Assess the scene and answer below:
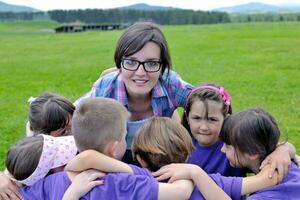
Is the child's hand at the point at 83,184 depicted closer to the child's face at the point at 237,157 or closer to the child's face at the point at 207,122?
the child's face at the point at 237,157

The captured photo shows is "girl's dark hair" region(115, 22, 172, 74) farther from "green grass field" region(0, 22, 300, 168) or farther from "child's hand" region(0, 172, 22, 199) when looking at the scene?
"green grass field" region(0, 22, 300, 168)

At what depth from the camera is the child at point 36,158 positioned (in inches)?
118

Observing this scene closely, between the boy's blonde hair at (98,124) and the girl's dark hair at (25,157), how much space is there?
480 mm

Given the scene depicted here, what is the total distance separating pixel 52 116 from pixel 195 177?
137cm

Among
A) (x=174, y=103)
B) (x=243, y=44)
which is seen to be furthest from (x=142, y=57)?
(x=243, y=44)

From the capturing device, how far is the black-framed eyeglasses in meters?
3.67

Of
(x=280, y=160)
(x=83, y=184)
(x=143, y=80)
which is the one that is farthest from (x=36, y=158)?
(x=280, y=160)

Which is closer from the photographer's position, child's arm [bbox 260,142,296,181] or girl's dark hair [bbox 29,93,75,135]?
child's arm [bbox 260,142,296,181]

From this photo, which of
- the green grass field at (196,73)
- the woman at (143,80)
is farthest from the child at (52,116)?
the green grass field at (196,73)

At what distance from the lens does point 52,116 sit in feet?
12.0

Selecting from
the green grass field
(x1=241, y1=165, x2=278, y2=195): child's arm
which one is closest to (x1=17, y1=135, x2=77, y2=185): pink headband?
(x1=241, y1=165, x2=278, y2=195): child's arm

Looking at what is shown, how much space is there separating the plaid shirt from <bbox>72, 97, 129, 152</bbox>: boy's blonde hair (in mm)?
1356

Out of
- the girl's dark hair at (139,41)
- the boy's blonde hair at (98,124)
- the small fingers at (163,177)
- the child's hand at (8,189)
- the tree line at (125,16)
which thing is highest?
the girl's dark hair at (139,41)

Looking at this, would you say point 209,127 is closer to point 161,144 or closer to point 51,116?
point 161,144
